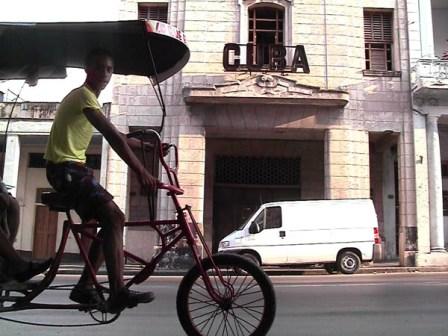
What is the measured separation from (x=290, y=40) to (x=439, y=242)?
890 centimetres

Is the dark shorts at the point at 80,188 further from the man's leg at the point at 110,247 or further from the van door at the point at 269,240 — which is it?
Result: the van door at the point at 269,240

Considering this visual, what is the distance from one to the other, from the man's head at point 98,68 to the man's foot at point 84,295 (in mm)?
1520

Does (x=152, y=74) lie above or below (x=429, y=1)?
below

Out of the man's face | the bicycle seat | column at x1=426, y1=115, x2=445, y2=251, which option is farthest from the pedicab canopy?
column at x1=426, y1=115, x2=445, y2=251

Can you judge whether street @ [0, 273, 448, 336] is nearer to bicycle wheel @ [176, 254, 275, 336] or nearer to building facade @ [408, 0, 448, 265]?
bicycle wheel @ [176, 254, 275, 336]

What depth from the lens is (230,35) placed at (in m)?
21.2

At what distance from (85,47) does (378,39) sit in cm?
1870

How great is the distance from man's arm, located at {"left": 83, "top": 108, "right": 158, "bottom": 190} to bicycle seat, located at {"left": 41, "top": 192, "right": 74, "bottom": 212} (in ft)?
1.72

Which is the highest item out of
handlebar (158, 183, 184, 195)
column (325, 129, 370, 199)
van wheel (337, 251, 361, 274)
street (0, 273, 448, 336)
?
column (325, 129, 370, 199)

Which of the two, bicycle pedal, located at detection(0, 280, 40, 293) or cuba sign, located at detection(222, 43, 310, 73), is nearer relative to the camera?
bicycle pedal, located at detection(0, 280, 40, 293)

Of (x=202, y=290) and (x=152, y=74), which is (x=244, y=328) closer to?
(x=202, y=290)

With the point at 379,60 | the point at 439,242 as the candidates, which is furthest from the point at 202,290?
the point at 379,60

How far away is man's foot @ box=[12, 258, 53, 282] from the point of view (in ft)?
14.6

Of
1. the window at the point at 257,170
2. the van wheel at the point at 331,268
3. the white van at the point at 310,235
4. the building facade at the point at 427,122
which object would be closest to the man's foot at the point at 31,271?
the white van at the point at 310,235
